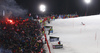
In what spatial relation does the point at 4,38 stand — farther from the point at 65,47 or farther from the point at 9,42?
the point at 65,47

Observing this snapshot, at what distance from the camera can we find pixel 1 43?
20.6 feet

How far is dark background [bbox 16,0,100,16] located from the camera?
82.0 feet

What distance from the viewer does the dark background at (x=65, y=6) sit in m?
25.0

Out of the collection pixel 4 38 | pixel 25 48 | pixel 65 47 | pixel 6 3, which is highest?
pixel 6 3

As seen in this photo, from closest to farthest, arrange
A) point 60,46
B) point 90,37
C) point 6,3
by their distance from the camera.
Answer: point 60,46 < point 90,37 < point 6,3

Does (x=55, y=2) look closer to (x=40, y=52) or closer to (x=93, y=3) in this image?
(x=93, y=3)

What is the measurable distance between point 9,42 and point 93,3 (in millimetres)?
21429

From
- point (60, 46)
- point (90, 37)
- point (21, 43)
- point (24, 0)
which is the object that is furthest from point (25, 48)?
point (24, 0)

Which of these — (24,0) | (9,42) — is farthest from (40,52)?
(24,0)

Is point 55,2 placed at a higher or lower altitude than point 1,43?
higher

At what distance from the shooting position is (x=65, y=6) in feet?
90.4

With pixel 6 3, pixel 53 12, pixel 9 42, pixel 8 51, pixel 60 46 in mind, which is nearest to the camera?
pixel 8 51

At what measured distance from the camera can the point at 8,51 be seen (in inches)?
233

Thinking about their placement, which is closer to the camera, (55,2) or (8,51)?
(8,51)
